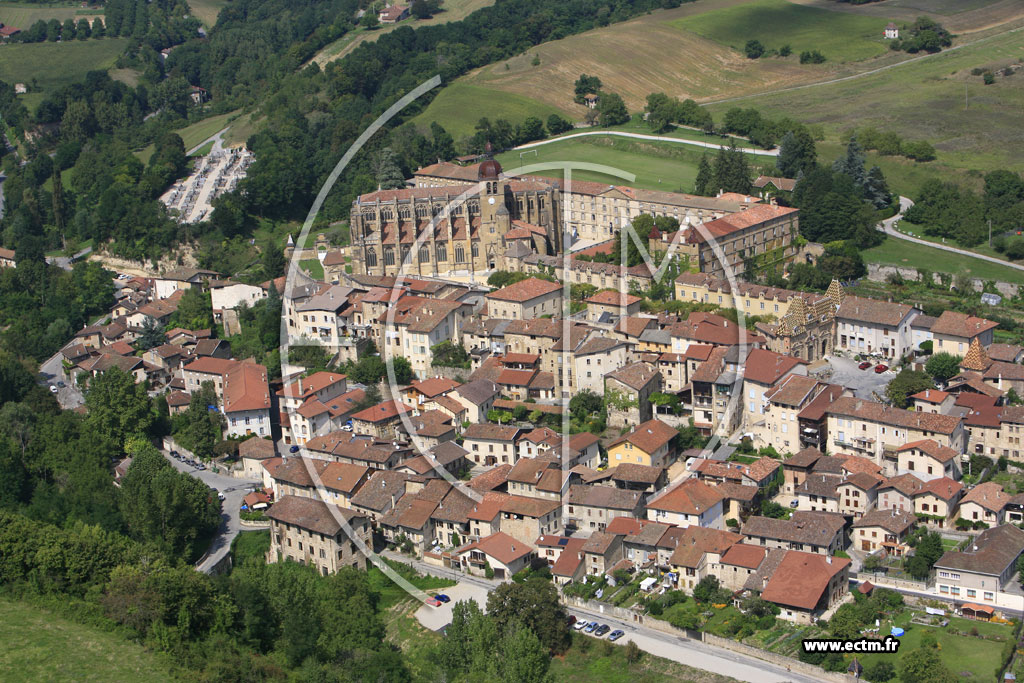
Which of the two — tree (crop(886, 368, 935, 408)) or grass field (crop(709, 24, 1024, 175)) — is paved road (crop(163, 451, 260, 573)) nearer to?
tree (crop(886, 368, 935, 408))

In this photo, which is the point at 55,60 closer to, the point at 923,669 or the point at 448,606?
the point at 448,606

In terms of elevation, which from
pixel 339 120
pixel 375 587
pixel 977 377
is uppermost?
pixel 339 120

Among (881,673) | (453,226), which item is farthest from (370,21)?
(881,673)

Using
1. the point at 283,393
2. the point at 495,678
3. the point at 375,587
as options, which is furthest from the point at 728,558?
the point at 283,393

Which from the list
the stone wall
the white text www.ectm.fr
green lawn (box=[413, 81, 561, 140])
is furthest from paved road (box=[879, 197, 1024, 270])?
green lawn (box=[413, 81, 561, 140])

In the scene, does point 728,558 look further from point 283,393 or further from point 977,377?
point 283,393

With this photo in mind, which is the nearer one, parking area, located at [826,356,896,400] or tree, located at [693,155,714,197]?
parking area, located at [826,356,896,400]
